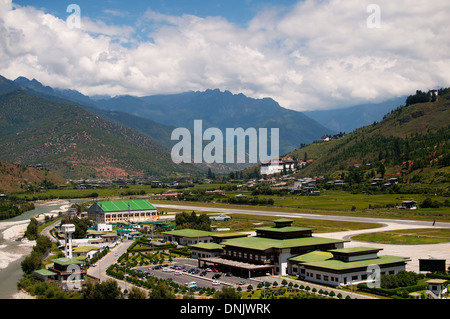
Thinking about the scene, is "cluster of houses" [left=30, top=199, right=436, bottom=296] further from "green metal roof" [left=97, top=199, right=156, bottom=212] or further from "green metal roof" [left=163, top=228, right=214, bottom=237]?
"green metal roof" [left=97, top=199, right=156, bottom=212]

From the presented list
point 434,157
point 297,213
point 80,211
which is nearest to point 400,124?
point 434,157

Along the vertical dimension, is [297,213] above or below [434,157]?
below

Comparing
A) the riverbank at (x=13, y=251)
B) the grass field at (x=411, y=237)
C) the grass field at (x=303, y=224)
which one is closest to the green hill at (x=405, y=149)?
the grass field at (x=303, y=224)

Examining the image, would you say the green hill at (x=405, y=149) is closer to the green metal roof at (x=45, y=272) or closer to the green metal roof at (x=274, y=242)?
the green metal roof at (x=274, y=242)

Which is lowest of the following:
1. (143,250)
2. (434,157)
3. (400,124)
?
(143,250)

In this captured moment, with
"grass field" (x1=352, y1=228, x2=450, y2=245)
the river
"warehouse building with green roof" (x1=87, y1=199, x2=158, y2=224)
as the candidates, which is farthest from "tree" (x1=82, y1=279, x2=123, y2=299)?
"warehouse building with green roof" (x1=87, y1=199, x2=158, y2=224)
